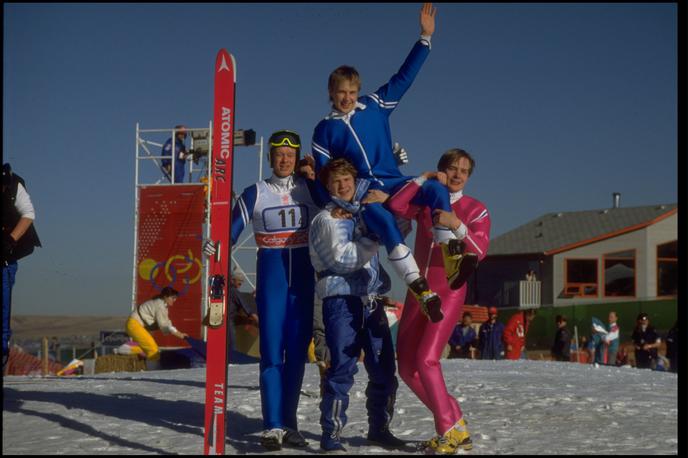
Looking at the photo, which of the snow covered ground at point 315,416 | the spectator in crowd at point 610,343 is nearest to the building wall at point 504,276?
the spectator in crowd at point 610,343

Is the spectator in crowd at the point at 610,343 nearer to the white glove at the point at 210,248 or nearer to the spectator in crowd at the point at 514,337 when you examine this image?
the spectator in crowd at the point at 514,337

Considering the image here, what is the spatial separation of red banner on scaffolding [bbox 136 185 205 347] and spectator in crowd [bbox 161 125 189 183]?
34cm

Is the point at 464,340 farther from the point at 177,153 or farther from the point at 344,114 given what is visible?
the point at 344,114

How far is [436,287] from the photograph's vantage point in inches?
205

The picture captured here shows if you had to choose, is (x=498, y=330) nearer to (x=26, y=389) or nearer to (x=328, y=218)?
(x=26, y=389)

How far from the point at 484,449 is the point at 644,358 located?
1168 cm

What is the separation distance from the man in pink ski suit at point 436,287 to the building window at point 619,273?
98.7ft

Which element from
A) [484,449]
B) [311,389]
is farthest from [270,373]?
[311,389]

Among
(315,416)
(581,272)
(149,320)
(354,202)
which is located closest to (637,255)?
(581,272)

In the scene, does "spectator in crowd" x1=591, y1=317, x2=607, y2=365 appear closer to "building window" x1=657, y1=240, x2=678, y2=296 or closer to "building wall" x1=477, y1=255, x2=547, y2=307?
"building wall" x1=477, y1=255, x2=547, y2=307

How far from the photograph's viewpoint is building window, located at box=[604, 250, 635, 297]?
34.0 m

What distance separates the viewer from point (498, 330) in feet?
54.6

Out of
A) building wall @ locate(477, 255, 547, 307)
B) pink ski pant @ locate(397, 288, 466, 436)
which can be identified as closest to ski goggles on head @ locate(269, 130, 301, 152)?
pink ski pant @ locate(397, 288, 466, 436)

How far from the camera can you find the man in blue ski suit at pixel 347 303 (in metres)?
5.00
